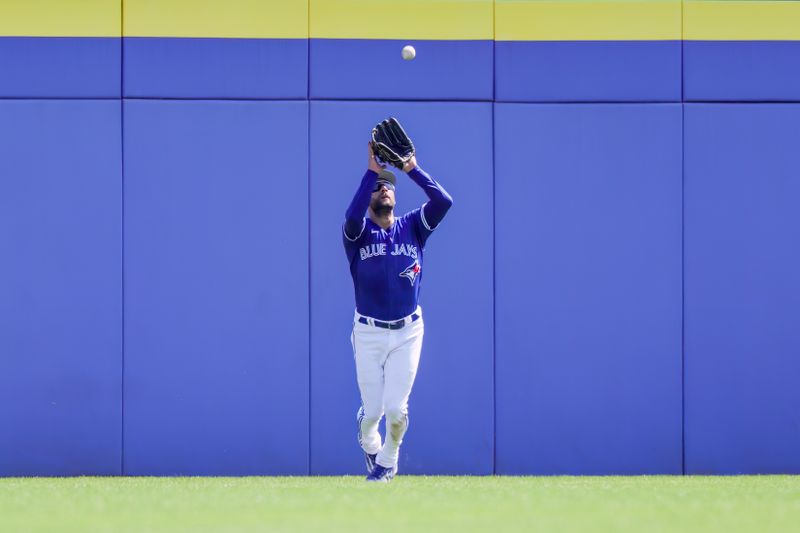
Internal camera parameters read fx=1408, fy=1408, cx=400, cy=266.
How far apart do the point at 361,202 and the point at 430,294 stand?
6.88 ft

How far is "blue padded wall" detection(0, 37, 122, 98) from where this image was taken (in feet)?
32.1

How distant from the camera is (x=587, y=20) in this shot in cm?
1003

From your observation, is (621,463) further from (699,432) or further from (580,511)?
(580,511)

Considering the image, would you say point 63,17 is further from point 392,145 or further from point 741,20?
point 741,20

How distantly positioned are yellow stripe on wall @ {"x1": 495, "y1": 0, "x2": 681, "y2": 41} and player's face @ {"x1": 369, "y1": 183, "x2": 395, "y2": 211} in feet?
7.22

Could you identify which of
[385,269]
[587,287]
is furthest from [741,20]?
[385,269]

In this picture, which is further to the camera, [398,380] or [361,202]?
[398,380]

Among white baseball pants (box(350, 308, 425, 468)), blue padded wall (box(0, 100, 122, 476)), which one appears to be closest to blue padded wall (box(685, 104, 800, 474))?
white baseball pants (box(350, 308, 425, 468))

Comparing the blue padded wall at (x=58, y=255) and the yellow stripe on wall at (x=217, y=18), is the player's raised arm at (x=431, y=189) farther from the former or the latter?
the blue padded wall at (x=58, y=255)

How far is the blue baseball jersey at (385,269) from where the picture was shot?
816 centimetres

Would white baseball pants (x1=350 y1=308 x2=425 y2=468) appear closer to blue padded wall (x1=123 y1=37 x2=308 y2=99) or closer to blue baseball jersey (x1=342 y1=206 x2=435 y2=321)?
blue baseball jersey (x1=342 y1=206 x2=435 y2=321)

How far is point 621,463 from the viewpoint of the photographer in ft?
32.9

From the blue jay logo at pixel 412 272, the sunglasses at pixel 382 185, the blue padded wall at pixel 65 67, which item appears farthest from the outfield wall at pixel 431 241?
the blue jay logo at pixel 412 272

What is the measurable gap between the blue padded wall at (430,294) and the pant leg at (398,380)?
5.51ft
